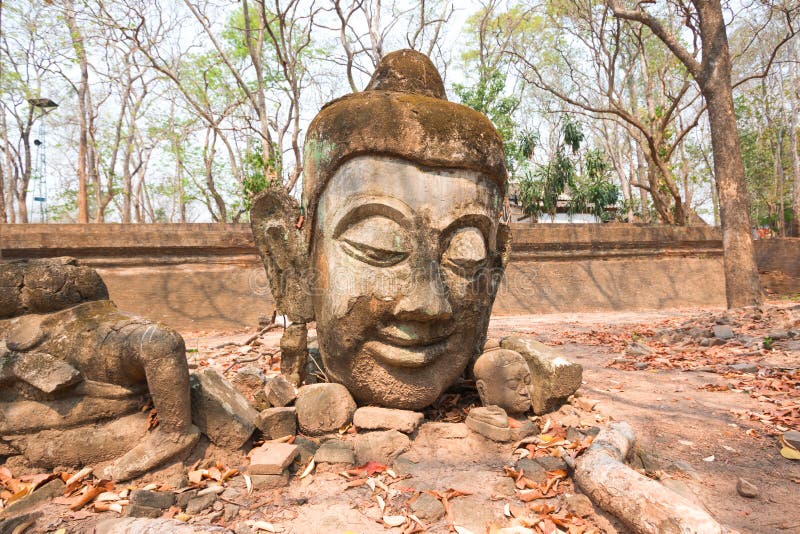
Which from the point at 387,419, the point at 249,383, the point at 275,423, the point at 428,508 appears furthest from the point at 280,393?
the point at 428,508

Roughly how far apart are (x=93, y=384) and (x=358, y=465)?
1.19 meters

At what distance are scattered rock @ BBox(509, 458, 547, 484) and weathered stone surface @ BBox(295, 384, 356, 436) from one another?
84 centimetres

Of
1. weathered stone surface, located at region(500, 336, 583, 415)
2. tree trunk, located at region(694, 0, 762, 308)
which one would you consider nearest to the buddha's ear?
weathered stone surface, located at region(500, 336, 583, 415)

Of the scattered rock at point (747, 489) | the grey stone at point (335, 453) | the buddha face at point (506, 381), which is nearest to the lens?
the scattered rock at point (747, 489)

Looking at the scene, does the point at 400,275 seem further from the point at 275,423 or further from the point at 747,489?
the point at 747,489

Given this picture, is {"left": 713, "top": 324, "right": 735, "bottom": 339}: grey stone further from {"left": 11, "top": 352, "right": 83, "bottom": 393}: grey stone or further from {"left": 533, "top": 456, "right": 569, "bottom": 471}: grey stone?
{"left": 11, "top": 352, "right": 83, "bottom": 393}: grey stone

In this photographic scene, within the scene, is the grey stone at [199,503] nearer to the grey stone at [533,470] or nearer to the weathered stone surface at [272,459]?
the weathered stone surface at [272,459]

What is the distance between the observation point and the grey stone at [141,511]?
1.63m

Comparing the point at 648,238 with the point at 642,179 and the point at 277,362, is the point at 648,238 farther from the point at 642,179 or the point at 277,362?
the point at 642,179

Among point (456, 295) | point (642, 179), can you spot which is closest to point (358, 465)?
point (456, 295)

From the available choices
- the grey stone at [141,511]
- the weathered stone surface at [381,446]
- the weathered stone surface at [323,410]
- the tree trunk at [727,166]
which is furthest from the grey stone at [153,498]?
the tree trunk at [727,166]

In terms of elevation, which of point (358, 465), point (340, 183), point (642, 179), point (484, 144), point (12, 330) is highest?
point (642, 179)

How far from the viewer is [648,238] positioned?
798 centimetres

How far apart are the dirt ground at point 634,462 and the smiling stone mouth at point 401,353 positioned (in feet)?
1.18
